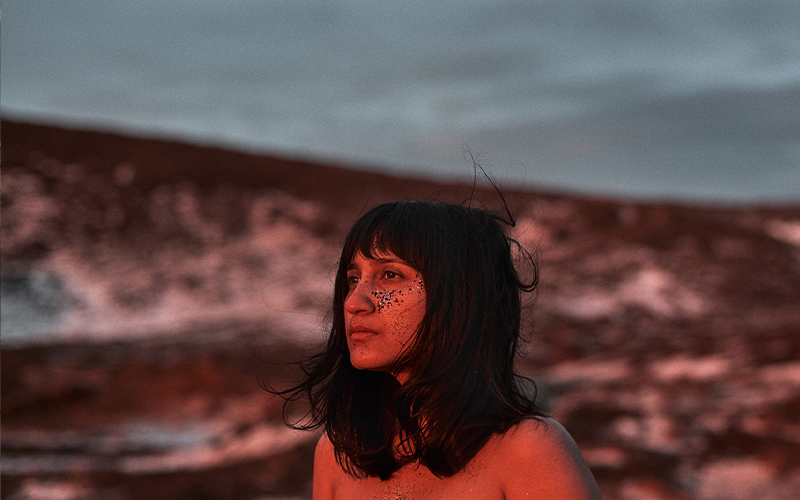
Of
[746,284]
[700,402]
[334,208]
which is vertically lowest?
[334,208]

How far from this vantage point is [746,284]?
1340 centimetres

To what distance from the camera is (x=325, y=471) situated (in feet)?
5.90

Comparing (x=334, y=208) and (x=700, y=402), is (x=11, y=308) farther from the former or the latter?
(x=700, y=402)

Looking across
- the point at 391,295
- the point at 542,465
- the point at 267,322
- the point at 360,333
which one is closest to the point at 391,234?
the point at 391,295

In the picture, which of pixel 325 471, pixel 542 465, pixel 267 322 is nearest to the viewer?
pixel 542 465

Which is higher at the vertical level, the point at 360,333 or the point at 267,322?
the point at 360,333

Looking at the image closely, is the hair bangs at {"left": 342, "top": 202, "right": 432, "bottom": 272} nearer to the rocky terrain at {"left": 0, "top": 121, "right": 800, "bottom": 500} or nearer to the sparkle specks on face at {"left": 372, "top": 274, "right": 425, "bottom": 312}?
the sparkle specks on face at {"left": 372, "top": 274, "right": 425, "bottom": 312}

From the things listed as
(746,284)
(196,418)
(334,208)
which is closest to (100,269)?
(334,208)

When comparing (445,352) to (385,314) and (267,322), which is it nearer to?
(385,314)

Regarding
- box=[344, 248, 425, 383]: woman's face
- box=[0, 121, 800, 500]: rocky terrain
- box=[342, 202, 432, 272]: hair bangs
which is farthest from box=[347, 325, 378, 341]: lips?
A: box=[0, 121, 800, 500]: rocky terrain

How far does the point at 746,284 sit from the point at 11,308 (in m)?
14.0

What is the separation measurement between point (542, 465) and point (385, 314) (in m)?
0.48

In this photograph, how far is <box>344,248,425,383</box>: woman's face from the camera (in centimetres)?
157

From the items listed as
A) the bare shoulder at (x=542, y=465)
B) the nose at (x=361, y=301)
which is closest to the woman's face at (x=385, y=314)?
the nose at (x=361, y=301)
